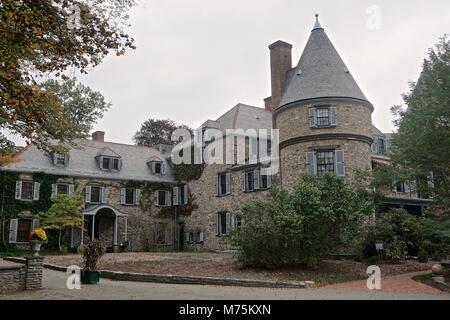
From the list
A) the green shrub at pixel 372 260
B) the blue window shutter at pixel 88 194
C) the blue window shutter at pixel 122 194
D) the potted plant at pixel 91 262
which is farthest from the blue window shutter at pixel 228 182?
the potted plant at pixel 91 262

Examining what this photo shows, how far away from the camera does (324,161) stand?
75.4 feet

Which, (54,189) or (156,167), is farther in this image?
(156,167)

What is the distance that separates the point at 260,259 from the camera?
16.7 m

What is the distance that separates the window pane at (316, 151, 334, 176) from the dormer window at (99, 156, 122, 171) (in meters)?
16.8

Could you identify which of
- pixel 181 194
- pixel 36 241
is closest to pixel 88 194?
pixel 181 194

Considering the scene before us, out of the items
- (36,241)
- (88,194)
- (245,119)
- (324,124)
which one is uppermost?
(245,119)

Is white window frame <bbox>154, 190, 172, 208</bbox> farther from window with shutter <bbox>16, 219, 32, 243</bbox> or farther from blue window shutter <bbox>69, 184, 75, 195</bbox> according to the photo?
window with shutter <bbox>16, 219, 32, 243</bbox>

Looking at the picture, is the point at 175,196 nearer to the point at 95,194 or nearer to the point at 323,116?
the point at 95,194

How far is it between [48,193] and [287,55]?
18024 mm

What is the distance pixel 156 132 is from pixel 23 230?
2057cm

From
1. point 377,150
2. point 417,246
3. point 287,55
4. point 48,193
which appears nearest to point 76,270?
point 417,246

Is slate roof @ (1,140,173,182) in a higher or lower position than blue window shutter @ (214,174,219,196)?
higher

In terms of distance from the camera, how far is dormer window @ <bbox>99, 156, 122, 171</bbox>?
109 ft

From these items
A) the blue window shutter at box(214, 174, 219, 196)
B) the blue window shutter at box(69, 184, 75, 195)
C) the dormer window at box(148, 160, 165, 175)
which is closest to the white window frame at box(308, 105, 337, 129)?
the blue window shutter at box(214, 174, 219, 196)
